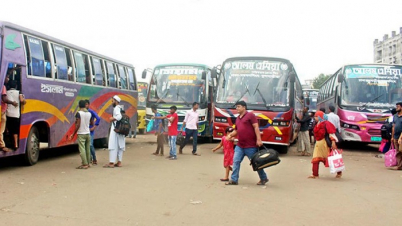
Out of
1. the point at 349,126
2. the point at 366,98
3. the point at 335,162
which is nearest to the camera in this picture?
the point at 335,162

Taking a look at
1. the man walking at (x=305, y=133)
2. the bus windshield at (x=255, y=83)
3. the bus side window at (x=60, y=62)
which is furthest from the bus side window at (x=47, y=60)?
the man walking at (x=305, y=133)

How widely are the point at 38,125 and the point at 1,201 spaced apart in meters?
4.58

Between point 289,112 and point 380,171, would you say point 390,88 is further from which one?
point 380,171

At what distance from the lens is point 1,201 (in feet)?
20.4

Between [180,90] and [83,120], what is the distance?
7769mm

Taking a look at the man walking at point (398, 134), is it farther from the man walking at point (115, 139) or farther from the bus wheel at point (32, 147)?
the bus wheel at point (32, 147)

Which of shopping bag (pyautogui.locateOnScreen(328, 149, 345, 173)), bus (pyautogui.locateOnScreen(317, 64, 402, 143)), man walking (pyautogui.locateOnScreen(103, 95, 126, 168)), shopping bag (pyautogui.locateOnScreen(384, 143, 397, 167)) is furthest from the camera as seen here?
bus (pyautogui.locateOnScreen(317, 64, 402, 143))

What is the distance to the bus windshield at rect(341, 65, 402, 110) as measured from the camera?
50.2 ft

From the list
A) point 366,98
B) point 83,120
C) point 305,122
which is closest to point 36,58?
point 83,120

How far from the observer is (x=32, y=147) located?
10.0 meters

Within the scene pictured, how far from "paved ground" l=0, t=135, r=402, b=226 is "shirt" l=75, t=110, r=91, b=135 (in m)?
0.94

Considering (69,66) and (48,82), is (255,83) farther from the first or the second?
(48,82)

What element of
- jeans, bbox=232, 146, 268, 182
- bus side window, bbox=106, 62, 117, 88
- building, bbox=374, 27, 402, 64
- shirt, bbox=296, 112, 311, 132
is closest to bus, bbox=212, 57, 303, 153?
shirt, bbox=296, 112, 311, 132

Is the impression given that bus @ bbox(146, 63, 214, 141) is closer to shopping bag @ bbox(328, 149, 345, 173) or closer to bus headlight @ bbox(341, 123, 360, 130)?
bus headlight @ bbox(341, 123, 360, 130)
